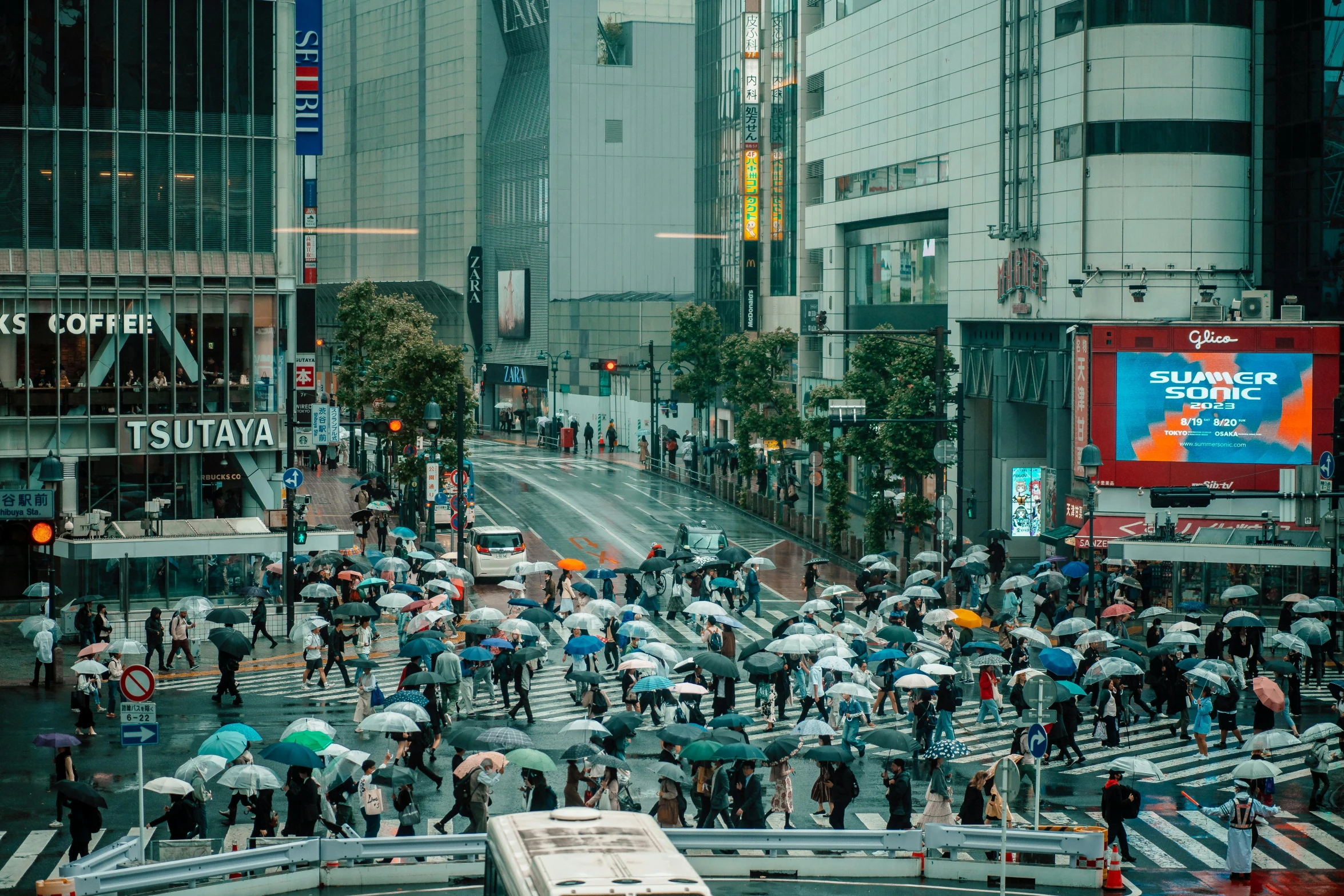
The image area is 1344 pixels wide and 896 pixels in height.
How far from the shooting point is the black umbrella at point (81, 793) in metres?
22.4

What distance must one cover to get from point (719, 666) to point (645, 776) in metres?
3.01

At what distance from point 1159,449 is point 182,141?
3266 cm

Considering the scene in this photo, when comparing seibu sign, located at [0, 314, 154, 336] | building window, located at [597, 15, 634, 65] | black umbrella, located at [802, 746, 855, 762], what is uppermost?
building window, located at [597, 15, 634, 65]

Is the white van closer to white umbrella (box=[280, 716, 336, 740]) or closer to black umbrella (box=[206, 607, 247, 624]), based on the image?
black umbrella (box=[206, 607, 247, 624])

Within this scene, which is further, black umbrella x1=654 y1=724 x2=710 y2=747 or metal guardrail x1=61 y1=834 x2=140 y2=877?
black umbrella x1=654 y1=724 x2=710 y2=747

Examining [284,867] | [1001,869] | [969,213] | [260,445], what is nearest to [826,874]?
[1001,869]

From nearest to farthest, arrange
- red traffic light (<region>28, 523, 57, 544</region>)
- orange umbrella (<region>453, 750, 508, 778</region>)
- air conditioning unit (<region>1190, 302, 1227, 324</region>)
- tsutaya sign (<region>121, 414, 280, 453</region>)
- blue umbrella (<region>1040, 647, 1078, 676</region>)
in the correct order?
orange umbrella (<region>453, 750, 508, 778</region>), red traffic light (<region>28, 523, 57, 544</region>), blue umbrella (<region>1040, 647, 1078, 676</region>), tsutaya sign (<region>121, 414, 280, 453</region>), air conditioning unit (<region>1190, 302, 1227, 324</region>)

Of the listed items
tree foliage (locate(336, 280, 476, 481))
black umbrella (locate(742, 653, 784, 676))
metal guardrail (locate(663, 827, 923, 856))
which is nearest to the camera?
metal guardrail (locate(663, 827, 923, 856))

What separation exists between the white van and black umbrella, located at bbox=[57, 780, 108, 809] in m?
29.5

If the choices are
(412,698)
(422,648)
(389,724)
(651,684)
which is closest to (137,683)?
(389,724)

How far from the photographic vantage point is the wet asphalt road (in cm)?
2397

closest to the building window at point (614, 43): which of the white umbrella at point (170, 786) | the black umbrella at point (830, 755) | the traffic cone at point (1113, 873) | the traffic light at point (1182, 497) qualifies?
the traffic light at point (1182, 497)

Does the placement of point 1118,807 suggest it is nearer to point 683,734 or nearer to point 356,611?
point 683,734

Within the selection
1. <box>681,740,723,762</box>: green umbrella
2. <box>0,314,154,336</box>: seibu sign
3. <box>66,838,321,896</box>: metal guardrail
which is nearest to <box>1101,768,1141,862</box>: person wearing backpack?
<box>681,740,723,762</box>: green umbrella
